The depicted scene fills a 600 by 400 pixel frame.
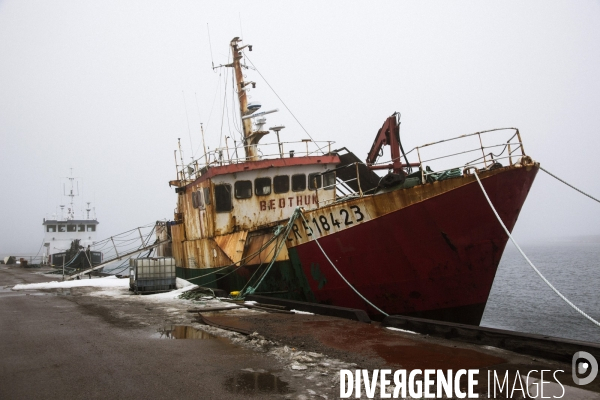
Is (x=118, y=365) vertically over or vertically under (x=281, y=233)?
under

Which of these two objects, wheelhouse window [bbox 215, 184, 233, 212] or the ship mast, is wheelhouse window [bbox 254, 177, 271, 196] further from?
the ship mast

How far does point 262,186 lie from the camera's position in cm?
1480

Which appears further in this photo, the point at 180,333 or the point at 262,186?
the point at 262,186

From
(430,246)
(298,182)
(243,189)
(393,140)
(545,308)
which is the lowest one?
(545,308)

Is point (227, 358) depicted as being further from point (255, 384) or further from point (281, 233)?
point (281, 233)

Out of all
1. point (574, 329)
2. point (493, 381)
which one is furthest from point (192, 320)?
point (574, 329)

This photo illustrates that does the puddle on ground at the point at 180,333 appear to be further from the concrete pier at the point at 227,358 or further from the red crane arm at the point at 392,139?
the red crane arm at the point at 392,139

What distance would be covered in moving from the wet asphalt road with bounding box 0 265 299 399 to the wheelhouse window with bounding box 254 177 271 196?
6.60 m

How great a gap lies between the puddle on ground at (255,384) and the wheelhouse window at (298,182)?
975 cm

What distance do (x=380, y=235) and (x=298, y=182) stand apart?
5364mm

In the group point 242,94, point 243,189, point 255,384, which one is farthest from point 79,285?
point 255,384

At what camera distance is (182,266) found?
61.7 feet

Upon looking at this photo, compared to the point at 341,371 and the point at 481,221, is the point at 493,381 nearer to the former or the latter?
the point at 341,371

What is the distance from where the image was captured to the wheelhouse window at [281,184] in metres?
14.8
